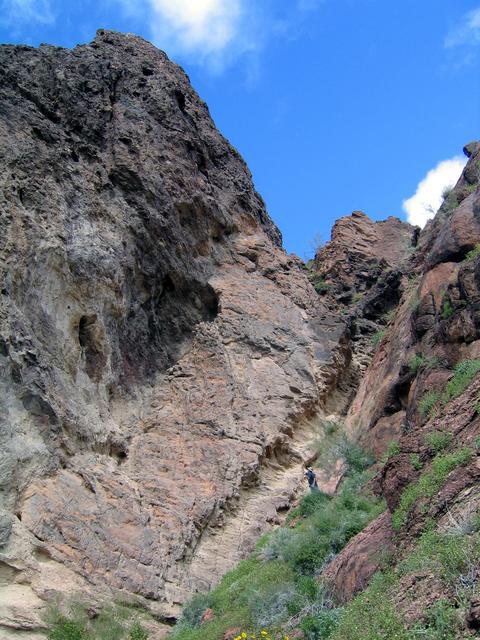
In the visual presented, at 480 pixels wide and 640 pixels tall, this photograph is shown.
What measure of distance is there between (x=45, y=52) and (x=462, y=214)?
14.8 m

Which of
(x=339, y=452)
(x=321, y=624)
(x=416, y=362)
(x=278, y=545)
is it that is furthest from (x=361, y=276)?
(x=321, y=624)

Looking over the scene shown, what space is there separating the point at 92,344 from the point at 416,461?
10.6 m

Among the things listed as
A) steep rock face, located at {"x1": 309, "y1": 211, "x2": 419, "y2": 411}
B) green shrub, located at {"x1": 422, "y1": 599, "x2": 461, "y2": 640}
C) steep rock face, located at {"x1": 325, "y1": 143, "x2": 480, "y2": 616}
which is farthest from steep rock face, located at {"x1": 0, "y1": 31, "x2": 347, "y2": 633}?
green shrub, located at {"x1": 422, "y1": 599, "x2": 461, "y2": 640}

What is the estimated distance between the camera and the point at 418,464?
34.1 ft

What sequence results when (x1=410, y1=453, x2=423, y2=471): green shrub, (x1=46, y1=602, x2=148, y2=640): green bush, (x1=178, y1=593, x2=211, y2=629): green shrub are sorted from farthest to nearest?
(x1=178, y1=593, x2=211, y2=629): green shrub, (x1=46, y1=602, x2=148, y2=640): green bush, (x1=410, y1=453, x2=423, y2=471): green shrub

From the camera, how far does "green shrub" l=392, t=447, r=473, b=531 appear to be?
30.5ft

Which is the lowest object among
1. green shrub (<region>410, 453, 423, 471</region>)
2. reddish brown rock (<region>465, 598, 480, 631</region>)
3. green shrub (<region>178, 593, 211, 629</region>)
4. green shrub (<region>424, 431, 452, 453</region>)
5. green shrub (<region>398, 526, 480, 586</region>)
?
green shrub (<region>178, 593, 211, 629</region>)

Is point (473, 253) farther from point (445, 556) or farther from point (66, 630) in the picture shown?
point (66, 630)

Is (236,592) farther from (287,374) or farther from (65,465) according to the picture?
(287,374)

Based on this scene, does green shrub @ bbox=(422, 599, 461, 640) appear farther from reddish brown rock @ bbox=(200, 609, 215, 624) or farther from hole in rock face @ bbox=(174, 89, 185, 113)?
hole in rock face @ bbox=(174, 89, 185, 113)

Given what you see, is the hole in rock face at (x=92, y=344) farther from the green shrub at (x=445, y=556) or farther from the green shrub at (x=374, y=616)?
the green shrub at (x=445, y=556)

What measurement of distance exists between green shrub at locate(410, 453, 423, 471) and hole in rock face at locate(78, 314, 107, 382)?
10.1 metres

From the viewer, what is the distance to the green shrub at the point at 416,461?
34.0 feet

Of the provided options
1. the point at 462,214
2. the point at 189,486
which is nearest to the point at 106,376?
the point at 189,486
